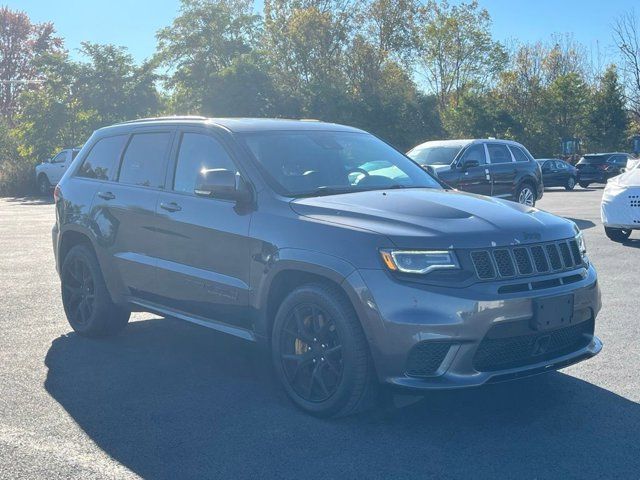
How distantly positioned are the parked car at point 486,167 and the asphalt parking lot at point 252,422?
1016 cm

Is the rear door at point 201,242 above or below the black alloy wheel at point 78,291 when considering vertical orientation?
above

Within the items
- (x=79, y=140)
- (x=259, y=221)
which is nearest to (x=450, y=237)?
(x=259, y=221)

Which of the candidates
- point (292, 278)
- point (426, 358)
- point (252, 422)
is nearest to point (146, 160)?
point (292, 278)

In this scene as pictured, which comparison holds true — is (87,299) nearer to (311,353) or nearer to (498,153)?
(311,353)

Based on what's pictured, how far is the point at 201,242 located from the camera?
5531mm

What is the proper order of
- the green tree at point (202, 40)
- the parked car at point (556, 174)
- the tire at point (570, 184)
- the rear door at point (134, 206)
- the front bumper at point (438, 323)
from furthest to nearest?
the green tree at point (202, 40) < the tire at point (570, 184) < the parked car at point (556, 174) < the rear door at point (134, 206) < the front bumper at point (438, 323)

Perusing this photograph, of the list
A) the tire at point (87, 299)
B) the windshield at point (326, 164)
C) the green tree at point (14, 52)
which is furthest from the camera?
the green tree at point (14, 52)

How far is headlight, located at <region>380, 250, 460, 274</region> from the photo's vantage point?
4.45m

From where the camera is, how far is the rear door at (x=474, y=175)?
16766mm

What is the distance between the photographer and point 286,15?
55719 millimetres

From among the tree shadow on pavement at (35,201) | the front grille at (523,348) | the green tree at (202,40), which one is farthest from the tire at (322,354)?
the green tree at (202,40)

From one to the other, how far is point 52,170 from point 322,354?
27.8 m

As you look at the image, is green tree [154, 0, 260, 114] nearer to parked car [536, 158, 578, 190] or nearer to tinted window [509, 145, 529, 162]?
parked car [536, 158, 578, 190]

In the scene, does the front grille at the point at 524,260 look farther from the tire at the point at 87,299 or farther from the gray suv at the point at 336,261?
the tire at the point at 87,299
